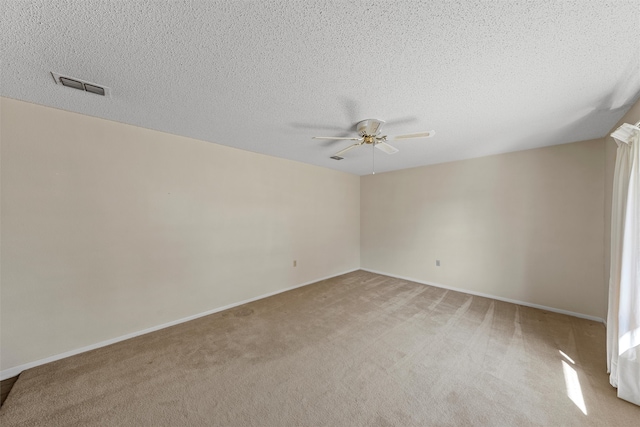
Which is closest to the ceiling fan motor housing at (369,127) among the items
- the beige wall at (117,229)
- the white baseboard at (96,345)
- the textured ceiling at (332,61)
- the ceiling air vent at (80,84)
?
the textured ceiling at (332,61)

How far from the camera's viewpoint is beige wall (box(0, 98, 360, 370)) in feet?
6.60

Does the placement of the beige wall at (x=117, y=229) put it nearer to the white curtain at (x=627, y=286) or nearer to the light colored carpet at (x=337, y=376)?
the light colored carpet at (x=337, y=376)

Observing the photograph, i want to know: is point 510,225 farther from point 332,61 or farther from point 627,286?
point 332,61

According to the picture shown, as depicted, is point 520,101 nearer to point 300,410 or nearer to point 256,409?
point 300,410

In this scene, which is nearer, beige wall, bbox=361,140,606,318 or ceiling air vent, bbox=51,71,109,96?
ceiling air vent, bbox=51,71,109,96

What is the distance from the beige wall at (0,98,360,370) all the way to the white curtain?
12.6ft

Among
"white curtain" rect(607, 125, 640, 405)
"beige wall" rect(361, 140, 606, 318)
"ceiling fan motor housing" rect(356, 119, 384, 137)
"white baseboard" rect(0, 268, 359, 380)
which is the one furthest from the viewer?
"beige wall" rect(361, 140, 606, 318)

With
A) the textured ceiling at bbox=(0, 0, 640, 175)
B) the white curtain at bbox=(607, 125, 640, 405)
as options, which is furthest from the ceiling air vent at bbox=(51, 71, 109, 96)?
the white curtain at bbox=(607, 125, 640, 405)

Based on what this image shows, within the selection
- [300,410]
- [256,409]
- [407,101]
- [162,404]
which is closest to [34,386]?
[162,404]

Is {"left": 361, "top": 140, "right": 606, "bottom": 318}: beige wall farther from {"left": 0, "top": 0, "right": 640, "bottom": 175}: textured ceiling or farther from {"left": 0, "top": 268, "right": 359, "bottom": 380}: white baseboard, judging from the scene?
{"left": 0, "top": 268, "right": 359, "bottom": 380}: white baseboard

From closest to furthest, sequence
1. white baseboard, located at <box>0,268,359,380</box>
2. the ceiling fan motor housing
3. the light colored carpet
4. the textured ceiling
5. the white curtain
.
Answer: the textured ceiling → the light colored carpet → the white curtain → white baseboard, located at <box>0,268,359,380</box> → the ceiling fan motor housing

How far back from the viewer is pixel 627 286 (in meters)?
1.76

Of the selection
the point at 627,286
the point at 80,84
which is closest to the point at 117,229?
the point at 80,84

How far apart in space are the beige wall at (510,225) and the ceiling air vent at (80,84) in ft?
15.2
